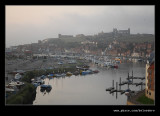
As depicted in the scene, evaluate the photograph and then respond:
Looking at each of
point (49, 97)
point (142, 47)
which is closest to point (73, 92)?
point (49, 97)

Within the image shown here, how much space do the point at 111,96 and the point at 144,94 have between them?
1.37 m

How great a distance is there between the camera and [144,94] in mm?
4352

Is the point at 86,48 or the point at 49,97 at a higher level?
the point at 86,48

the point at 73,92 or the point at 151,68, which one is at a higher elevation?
the point at 151,68

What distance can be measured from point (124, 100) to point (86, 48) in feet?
65.2
